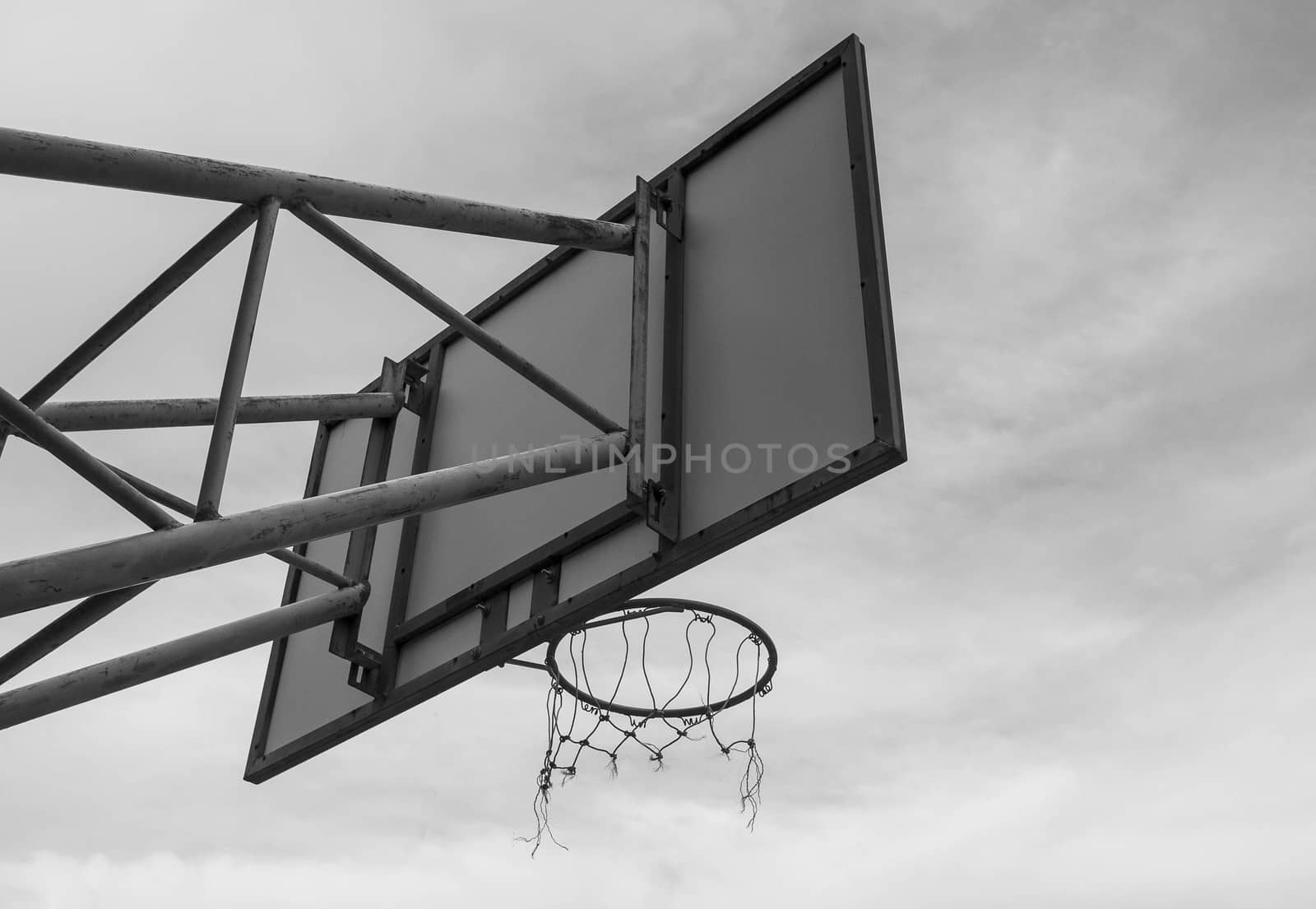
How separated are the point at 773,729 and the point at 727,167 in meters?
13.6

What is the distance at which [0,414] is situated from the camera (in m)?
3.77

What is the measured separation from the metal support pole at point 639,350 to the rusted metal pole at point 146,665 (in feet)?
6.15

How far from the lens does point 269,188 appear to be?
180 inches

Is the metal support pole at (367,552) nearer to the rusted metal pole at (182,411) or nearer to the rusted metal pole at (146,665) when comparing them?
the rusted metal pole at (146,665)

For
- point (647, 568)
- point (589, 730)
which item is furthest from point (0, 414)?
point (589, 730)

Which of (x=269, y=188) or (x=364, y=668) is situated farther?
(x=364, y=668)

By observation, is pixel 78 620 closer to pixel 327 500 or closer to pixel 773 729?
pixel 327 500

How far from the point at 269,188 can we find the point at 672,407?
187 cm

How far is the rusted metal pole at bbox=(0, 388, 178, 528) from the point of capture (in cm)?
377

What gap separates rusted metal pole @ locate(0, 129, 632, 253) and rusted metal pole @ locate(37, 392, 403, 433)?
0.99m

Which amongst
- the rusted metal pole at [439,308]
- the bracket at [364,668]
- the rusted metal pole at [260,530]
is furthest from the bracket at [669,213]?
the bracket at [364,668]

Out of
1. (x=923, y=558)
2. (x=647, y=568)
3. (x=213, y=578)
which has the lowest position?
(x=647, y=568)

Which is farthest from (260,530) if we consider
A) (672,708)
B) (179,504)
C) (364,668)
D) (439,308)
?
(672,708)

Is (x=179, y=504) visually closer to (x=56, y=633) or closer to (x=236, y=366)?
(x=56, y=633)
